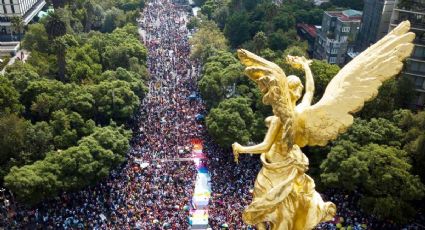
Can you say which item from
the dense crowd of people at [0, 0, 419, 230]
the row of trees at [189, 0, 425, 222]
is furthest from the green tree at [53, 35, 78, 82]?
the row of trees at [189, 0, 425, 222]

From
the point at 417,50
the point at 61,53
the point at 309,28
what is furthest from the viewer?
the point at 309,28

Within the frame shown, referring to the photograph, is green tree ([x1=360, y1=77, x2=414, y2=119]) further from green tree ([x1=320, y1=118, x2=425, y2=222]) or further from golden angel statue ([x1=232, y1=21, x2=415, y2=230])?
golden angel statue ([x1=232, y1=21, x2=415, y2=230])

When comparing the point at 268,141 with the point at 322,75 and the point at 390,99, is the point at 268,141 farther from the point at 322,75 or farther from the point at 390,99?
the point at 322,75

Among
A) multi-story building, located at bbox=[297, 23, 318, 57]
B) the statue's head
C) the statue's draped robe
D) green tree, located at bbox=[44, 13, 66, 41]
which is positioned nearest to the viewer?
the statue's draped robe

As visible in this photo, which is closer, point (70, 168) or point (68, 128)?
point (70, 168)

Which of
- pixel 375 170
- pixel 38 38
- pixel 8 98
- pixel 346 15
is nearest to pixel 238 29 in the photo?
pixel 346 15

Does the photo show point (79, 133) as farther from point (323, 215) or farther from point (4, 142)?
point (323, 215)
